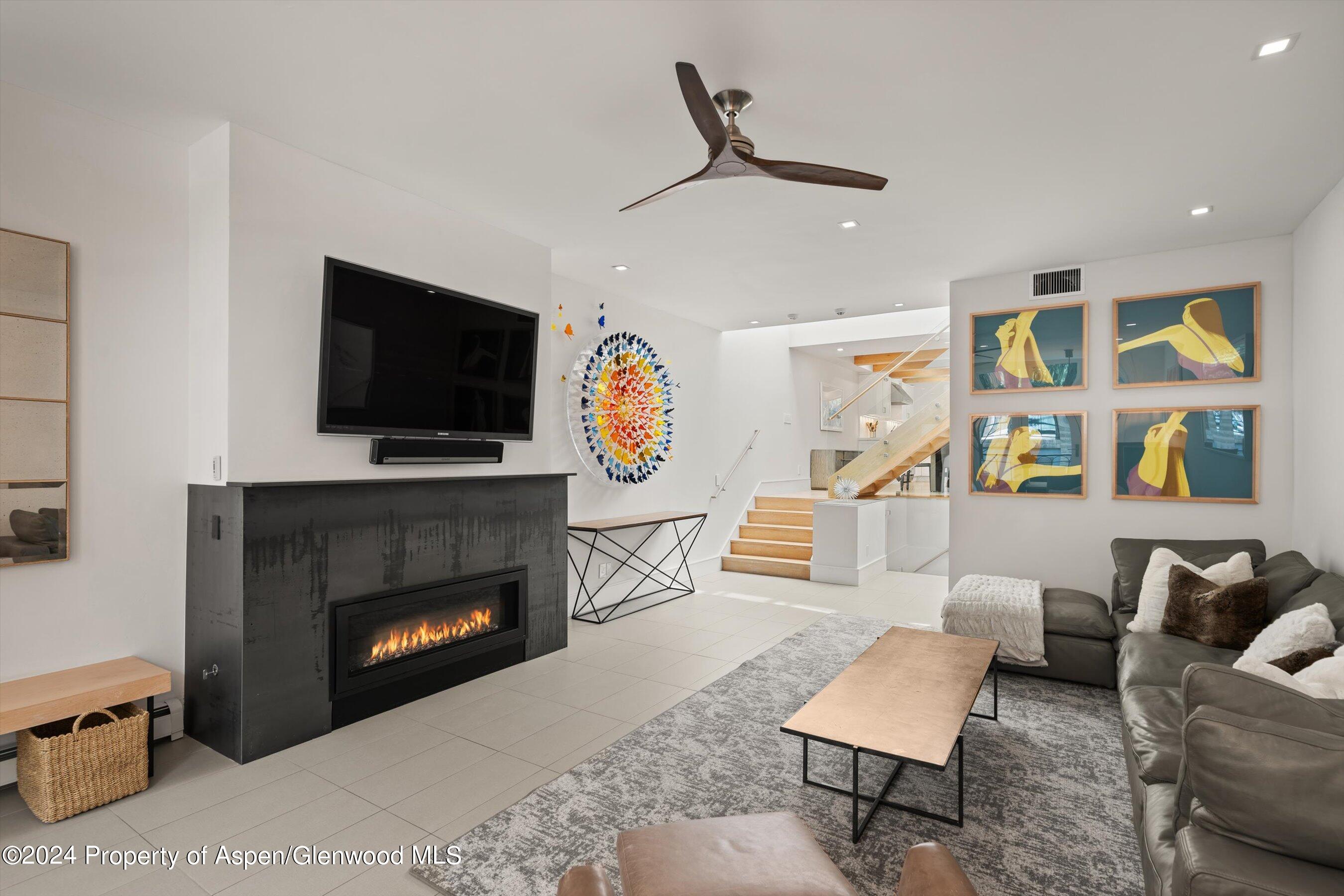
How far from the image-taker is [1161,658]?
3121 millimetres

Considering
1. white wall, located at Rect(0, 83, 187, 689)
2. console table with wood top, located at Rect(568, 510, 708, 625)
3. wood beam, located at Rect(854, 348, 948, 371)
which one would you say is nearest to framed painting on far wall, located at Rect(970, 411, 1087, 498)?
console table with wood top, located at Rect(568, 510, 708, 625)

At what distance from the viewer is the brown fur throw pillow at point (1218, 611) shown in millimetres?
3252

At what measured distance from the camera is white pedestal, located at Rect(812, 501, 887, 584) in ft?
23.1

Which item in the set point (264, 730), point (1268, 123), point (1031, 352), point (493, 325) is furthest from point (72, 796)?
point (1031, 352)

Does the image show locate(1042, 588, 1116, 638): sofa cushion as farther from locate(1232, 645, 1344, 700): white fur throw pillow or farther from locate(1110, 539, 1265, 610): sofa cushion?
locate(1232, 645, 1344, 700): white fur throw pillow

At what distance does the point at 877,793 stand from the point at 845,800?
5.8 inches

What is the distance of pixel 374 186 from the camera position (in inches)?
139

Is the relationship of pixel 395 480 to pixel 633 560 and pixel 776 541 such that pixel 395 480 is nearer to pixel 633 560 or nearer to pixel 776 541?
pixel 633 560

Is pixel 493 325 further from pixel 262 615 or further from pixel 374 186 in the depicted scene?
pixel 262 615

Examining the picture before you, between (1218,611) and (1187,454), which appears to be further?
(1187,454)

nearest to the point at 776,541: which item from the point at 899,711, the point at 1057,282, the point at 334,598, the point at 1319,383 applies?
the point at 1057,282

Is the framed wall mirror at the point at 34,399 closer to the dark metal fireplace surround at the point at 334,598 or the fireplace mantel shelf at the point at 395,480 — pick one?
the dark metal fireplace surround at the point at 334,598

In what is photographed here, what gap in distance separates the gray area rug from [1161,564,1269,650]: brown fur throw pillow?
1.97 ft

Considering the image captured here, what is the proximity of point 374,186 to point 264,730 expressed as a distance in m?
2.66
